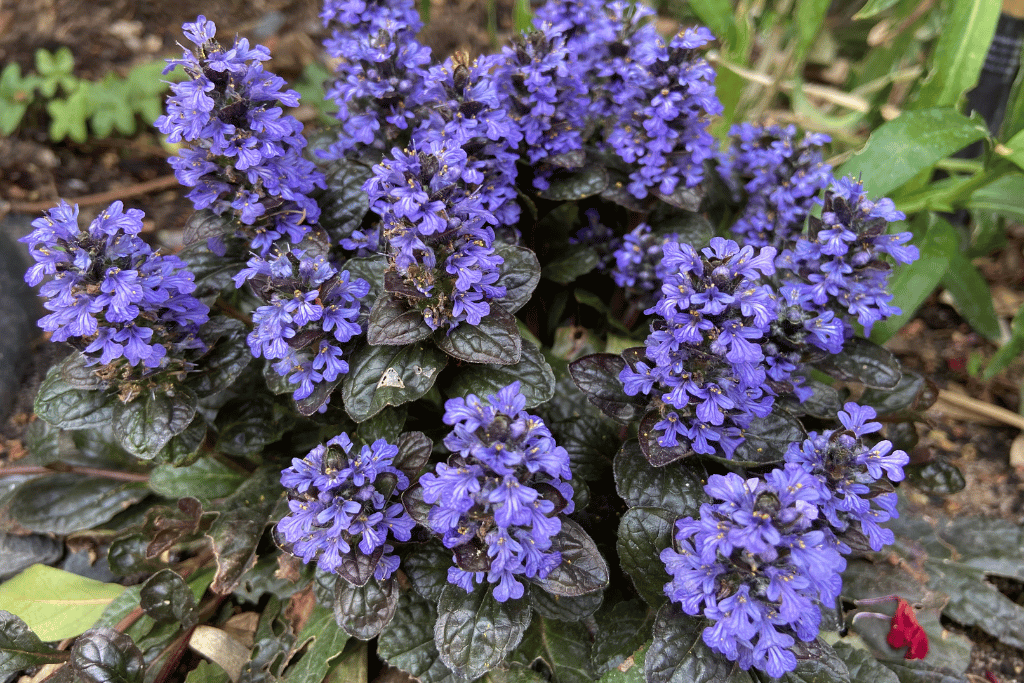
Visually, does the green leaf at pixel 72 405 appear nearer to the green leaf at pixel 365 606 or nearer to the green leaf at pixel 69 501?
the green leaf at pixel 69 501

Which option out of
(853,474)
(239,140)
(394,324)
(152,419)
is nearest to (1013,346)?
(853,474)

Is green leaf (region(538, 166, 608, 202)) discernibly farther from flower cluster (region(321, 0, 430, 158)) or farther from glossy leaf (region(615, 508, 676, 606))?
glossy leaf (region(615, 508, 676, 606))

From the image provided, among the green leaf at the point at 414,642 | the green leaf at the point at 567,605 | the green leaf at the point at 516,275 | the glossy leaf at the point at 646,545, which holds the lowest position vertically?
the green leaf at the point at 414,642

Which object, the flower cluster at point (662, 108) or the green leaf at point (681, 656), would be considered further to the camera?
the flower cluster at point (662, 108)

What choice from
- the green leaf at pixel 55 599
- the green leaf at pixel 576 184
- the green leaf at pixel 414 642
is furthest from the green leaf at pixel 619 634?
the green leaf at pixel 55 599

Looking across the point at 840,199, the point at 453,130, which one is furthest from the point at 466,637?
the point at 840,199

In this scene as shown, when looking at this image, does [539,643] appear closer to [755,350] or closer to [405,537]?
[405,537]

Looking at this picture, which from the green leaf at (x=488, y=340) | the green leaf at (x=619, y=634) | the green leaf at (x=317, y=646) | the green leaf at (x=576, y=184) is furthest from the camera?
the green leaf at (x=576, y=184)
